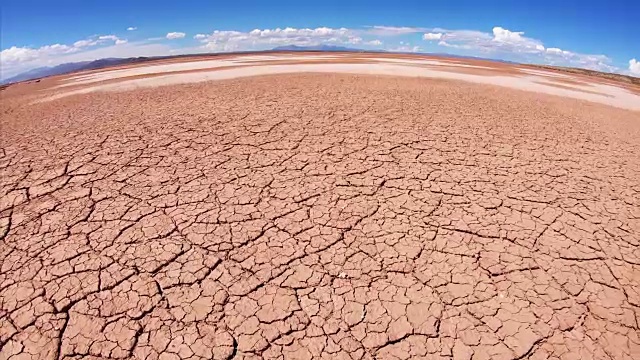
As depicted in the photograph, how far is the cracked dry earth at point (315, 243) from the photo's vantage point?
2033mm

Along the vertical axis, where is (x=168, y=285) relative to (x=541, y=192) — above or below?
below

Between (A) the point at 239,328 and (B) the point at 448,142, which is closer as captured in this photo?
(A) the point at 239,328

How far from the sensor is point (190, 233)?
2879mm

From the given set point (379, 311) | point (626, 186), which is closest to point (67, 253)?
point (379, 311)

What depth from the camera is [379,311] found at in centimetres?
219

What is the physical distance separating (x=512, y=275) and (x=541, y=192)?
1.59 m

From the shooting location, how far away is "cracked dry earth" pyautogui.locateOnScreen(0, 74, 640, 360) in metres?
2.03

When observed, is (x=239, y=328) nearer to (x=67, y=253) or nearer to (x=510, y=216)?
(x=67, y=253)

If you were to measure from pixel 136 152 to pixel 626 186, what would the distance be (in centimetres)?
591

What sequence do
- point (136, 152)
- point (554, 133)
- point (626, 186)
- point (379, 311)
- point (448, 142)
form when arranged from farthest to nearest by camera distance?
1. point (554, 133)
2. point (448, 142)
3. point (136, 152)
4. point (626, 186)
5. point (379, 311)

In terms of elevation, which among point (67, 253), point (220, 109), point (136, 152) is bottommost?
point (67, 253)

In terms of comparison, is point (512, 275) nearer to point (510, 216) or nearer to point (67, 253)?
point (510, 216)

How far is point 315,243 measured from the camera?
9.12ft

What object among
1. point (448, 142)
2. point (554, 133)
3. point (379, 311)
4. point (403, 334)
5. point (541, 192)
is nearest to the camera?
point (403, 334)
